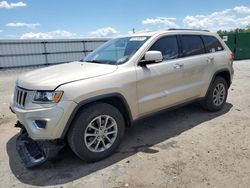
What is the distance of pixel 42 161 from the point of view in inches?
135

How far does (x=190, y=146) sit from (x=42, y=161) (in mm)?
2237

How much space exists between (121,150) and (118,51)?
168 centimetres

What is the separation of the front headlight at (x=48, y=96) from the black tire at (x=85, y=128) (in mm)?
385

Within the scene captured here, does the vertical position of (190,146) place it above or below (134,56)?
below

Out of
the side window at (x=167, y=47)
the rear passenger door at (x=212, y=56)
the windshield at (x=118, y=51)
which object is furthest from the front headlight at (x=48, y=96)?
the rear passenger door at (x=212, y=56)

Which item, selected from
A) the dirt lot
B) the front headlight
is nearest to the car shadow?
the dirt lot

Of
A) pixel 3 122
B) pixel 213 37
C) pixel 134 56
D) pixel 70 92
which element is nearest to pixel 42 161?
pixel 70 92

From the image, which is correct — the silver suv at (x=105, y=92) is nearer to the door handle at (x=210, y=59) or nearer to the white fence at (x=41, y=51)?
the door handle at (x=210, y=59)

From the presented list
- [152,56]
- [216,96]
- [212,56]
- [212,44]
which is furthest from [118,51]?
[216,96]

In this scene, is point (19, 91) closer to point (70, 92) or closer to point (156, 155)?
point (70, 92)

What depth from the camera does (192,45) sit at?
5004 millimetres

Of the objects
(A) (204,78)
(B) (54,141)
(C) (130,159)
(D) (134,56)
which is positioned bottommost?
(C) (130,159)

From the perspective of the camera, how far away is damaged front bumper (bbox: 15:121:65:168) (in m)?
3.40

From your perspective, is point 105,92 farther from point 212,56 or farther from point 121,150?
point 212,56
